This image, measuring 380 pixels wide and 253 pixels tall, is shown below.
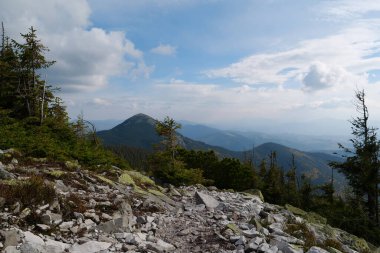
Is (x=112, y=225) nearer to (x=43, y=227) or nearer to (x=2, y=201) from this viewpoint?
(x=43, y=227)

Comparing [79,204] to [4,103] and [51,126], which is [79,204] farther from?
[4,103]

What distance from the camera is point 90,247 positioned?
817cm

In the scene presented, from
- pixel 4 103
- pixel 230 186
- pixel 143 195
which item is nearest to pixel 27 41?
pixel 4 103

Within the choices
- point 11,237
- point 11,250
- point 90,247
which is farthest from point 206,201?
point 11,250

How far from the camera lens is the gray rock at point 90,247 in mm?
7920

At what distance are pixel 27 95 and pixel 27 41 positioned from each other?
18.3 ft

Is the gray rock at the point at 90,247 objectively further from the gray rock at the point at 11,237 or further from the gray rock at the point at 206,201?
the gray rock at the point at 206,201

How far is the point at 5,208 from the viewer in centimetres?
870

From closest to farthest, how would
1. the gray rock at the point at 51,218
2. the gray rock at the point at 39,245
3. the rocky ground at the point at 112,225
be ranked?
the gray rock at the point at 39,245, the rocky ground at the point at 112,225, the gray rock at the point at 51,218

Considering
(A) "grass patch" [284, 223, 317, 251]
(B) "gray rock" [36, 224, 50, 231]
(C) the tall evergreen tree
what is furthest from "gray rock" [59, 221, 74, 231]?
(C) the tall evergreen tree

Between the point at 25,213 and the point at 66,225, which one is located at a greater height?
the point at 25,213

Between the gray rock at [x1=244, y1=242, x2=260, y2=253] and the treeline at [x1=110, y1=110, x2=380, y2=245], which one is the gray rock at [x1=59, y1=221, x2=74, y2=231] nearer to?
the gray rock at [x1=244, y1=242, x2=260, y2=253]

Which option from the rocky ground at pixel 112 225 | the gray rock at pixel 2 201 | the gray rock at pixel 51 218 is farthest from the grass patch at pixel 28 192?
the gray rock at pixel 51 218

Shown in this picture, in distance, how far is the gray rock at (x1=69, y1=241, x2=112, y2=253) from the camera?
312 inches
